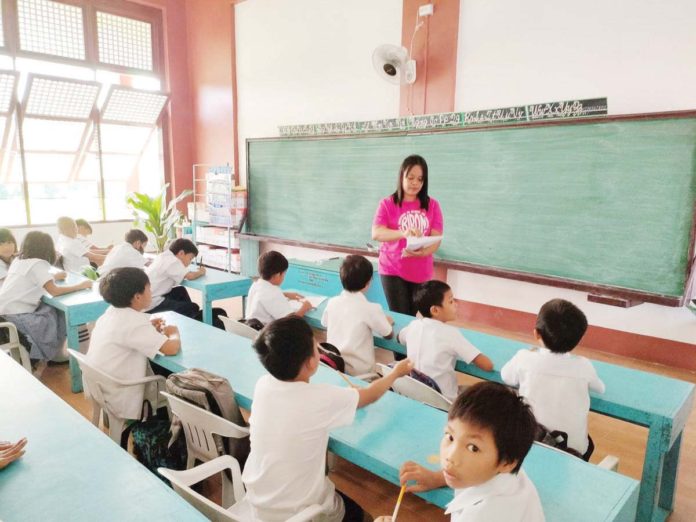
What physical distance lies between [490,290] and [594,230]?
1.06 metres

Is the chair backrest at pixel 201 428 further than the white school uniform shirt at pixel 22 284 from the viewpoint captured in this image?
No

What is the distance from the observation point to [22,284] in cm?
Answer: 291

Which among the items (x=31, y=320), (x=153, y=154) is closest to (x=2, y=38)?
(x=153, y=154)

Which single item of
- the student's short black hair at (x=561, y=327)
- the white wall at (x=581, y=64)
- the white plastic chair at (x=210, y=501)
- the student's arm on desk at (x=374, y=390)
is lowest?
the white plastic chair at (x=210, y=501)

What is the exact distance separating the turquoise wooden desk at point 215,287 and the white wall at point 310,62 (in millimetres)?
2276

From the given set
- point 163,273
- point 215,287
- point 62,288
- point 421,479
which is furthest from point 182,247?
point 421,479

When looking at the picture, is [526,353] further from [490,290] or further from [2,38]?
[2,38]

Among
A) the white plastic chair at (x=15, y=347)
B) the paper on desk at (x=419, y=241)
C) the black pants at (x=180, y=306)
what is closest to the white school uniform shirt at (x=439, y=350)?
the paper on desk at (x=419, y=241)

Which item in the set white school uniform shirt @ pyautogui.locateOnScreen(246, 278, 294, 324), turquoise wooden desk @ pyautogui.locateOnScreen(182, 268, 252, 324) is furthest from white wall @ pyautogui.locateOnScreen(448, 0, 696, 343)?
white school uniform shirt @ pyautogui.locateOnScreen(246, 278, 294, 324)

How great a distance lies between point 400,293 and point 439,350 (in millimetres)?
836

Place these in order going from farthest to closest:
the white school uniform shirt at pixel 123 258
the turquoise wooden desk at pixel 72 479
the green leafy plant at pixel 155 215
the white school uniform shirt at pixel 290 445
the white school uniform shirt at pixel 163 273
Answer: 1. the green leafy plant at pixel 155 215
2. the white school uniform shirt at pixel 123 258
3. the white school uniform shirt at pixel 163 273
4. the white school uniform shirt at pixel 290 445
5. the turquoise wooden desk at pixel 72 479

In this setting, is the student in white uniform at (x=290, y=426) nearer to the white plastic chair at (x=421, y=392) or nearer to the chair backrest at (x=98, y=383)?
the white plastic chair at (x=421, y=392)

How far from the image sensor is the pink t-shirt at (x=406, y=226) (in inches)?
102

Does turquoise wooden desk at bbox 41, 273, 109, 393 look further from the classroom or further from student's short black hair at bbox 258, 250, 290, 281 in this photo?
student's short black hair at bbox 258, 250, 290, 281
